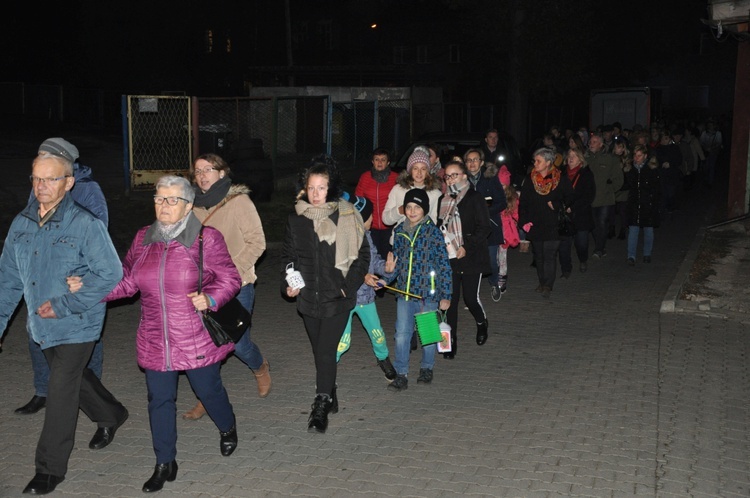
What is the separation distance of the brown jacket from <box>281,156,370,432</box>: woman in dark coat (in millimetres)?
294

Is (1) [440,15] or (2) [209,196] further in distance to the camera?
(1) [440,15]

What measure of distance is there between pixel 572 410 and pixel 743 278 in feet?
20.3

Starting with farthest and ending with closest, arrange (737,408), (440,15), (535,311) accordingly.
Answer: (440,15)
(535,311)
(737,408)

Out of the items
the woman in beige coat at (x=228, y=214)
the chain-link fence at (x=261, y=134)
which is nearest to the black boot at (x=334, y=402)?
the woman in beige coat at (x=228, y=214)

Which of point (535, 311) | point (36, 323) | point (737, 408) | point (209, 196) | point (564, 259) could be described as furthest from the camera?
point (564, 259)

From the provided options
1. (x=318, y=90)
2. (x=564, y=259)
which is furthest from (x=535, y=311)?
(x=318, y=90)

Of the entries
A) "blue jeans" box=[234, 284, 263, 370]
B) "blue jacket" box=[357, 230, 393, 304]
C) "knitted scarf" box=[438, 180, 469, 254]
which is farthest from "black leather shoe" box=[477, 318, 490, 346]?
"blue jeans" box=[234, 284, 263, 370]

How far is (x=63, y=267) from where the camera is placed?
5137mm

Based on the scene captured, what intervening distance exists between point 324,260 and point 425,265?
1.21 meters

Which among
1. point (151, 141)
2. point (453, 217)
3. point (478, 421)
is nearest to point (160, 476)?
point (478, 421)

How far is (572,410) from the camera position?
6.74 metres

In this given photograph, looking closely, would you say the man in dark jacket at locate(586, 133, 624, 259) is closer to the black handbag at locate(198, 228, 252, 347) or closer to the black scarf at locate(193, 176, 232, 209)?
the black scarf at locate(193, 176, 232, 209)

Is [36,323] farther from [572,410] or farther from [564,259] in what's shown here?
[564,259]

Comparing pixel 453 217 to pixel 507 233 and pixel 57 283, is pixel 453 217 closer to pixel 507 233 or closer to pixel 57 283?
Answer: pixel 507 233
